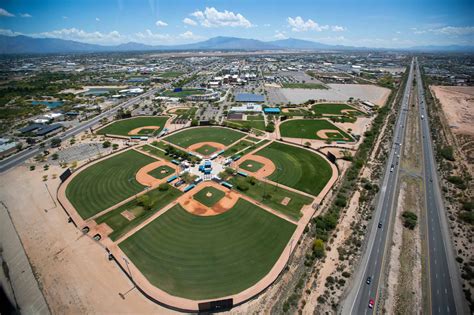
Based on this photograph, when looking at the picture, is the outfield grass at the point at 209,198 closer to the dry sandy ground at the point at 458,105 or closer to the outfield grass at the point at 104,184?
the outfield grass at the point at 104,184

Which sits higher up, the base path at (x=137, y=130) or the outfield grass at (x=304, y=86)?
the outfield grass at (x=304, y=86)

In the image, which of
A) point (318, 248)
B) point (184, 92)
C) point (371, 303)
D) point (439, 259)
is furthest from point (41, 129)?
point (439, 259)

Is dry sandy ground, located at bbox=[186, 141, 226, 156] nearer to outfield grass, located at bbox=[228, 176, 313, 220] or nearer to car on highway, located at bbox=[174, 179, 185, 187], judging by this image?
car on highway, located at bbox=[174, 179, 185, 187]

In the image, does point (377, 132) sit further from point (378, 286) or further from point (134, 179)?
point (134, 179)

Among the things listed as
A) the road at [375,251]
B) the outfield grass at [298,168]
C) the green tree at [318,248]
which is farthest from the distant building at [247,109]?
the green tree at [318,248]

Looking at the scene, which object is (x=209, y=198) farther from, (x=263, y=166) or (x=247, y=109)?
(x=247, y=109)

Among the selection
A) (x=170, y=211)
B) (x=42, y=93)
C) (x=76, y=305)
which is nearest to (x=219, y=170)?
(x=170, y=211)
